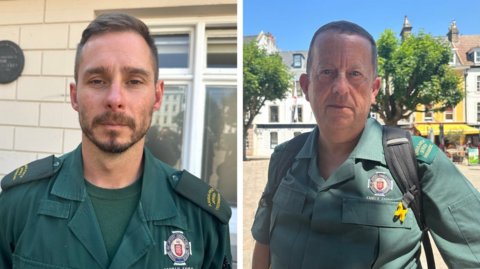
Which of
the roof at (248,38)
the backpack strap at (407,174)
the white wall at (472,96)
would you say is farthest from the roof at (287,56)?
the white wall at (472,96)

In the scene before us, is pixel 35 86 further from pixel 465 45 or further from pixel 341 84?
pixel 465 45

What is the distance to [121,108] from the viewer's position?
132cm

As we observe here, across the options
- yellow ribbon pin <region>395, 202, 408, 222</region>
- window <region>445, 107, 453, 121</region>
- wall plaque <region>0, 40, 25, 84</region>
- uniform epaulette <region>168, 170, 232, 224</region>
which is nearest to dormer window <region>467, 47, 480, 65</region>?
window <region>445, 107, 453, 121</region>

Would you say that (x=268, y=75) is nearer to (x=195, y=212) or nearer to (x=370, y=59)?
(x=370, y=59)

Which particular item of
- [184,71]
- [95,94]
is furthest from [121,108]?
[184,71]

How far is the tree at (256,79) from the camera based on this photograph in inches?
63.7

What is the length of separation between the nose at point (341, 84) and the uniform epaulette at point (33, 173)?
1030mm

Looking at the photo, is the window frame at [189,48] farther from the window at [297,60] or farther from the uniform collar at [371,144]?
the uniform collar at [371,144]

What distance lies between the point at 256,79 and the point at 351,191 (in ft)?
1.94

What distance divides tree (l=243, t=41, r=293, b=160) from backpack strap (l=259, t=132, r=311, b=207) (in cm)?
17

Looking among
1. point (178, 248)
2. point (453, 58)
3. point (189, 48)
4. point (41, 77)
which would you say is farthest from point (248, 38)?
point (41, 77)

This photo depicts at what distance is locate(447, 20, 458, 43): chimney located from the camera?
1.37 meters

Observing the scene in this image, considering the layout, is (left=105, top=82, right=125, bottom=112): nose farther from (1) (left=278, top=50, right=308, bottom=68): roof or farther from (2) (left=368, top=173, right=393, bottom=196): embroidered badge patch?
(2) (left=368, top=173, right=393, bottom=196): embroidered badge patch

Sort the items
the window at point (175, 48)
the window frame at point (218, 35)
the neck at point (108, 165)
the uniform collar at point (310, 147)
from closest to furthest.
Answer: the neck at point (108, 165), the uniform collar at point (310, 147), the window frame at point (218, 35), the window at point (175, 48)
